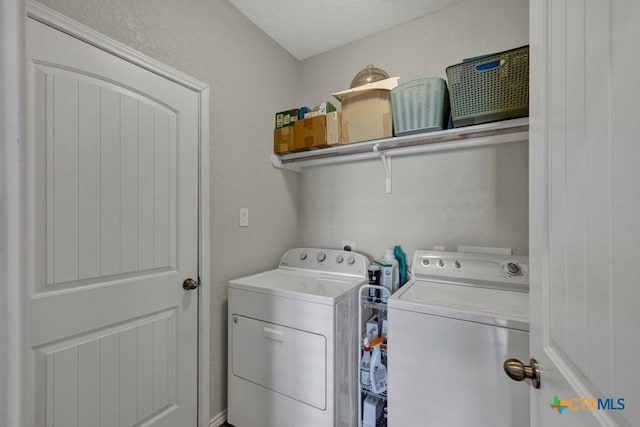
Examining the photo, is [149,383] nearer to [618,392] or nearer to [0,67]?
[0,67]

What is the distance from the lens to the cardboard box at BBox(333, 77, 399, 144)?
5.34ft

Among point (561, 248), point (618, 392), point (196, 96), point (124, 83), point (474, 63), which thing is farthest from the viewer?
point (196, 96)

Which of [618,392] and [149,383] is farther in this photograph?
[149,383]

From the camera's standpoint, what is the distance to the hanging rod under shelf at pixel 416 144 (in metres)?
1.38

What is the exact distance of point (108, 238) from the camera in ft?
3.80

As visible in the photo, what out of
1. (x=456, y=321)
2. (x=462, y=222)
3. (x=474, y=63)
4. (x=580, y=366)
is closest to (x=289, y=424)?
(x=456, y=321)

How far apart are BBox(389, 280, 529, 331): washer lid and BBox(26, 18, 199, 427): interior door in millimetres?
1224

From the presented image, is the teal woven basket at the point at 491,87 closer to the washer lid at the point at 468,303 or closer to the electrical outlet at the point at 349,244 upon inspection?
the washer lid at the point at 468,303

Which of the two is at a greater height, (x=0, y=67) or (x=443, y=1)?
(x=443, y=1)

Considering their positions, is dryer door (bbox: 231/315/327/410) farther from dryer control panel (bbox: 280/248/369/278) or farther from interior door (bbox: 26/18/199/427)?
dryer control panel (bbox: 280/248/369/278)

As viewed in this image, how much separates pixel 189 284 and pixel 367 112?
1.53 meters

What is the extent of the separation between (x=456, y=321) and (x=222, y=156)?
160cm

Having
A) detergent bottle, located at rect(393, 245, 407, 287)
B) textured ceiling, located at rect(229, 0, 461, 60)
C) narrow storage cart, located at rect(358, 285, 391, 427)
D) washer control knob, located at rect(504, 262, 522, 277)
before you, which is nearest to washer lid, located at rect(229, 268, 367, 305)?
narrow storage cart, located at rect(358, 285, 391, 427)

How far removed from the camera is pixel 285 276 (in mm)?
1858
